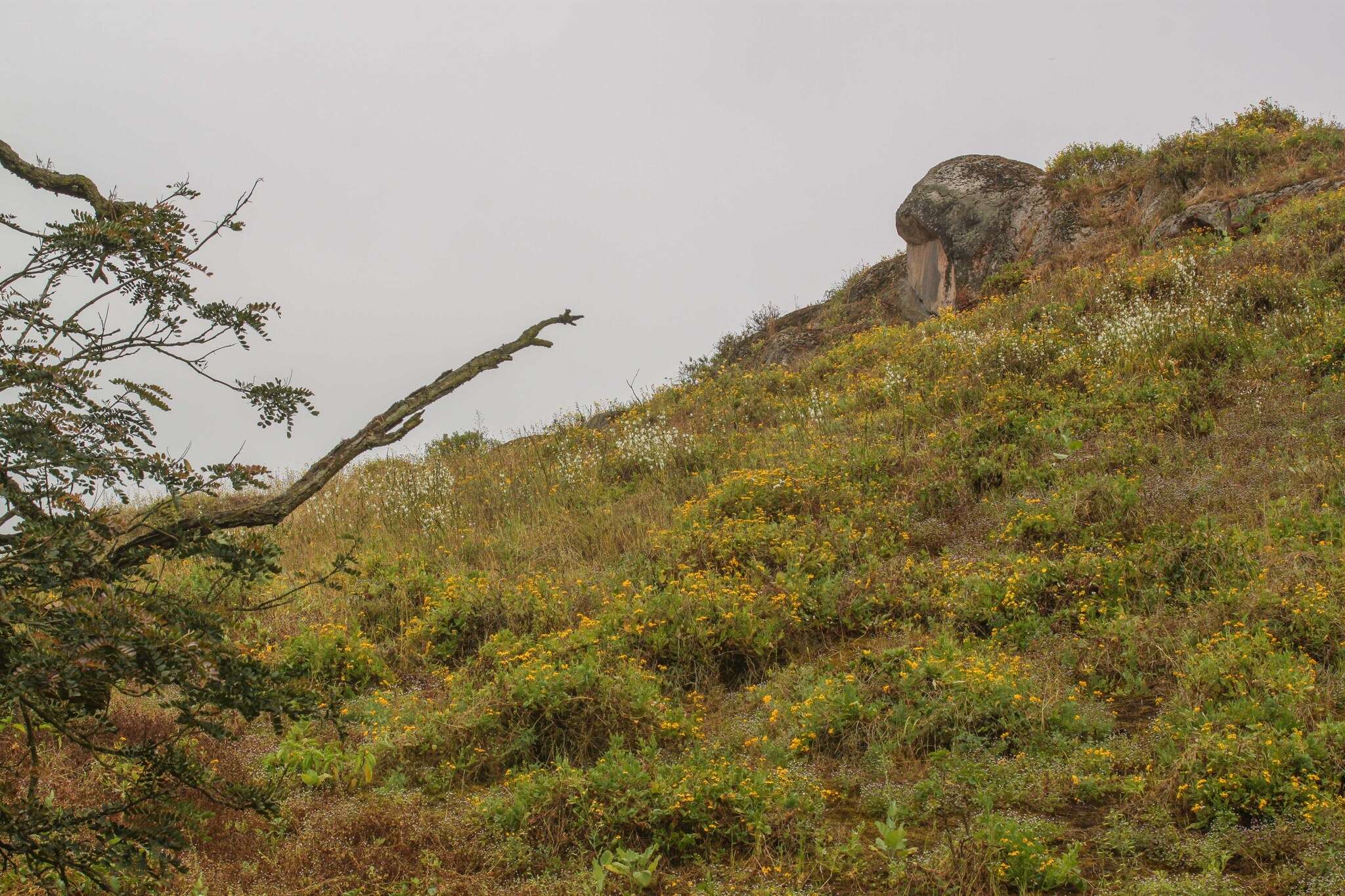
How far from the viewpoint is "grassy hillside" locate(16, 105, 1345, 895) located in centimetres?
468

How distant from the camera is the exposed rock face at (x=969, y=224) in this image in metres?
18.3

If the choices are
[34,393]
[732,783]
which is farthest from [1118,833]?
[34,393]

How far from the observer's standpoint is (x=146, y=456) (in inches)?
106

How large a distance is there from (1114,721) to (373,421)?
14.9 ft

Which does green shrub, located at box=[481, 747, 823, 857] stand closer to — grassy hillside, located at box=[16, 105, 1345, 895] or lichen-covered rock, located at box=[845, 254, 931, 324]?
grassy hillside, located at box=[16, 105, 1345, 895]

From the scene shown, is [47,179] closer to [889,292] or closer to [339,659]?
[339,659]

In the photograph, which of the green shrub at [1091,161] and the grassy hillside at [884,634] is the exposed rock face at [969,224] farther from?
the grassy hillside at [884,634]

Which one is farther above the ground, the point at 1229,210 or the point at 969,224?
the point at 969,224

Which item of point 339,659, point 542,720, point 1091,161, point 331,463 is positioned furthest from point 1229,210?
point 331,463

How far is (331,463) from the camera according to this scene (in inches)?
129

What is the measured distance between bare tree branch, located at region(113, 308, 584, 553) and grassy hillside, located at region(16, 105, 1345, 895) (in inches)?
31.5

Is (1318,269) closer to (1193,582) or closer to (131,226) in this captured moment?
(1193,582)

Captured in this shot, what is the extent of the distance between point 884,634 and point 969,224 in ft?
43.8

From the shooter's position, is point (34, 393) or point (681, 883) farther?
point (681, 883)
